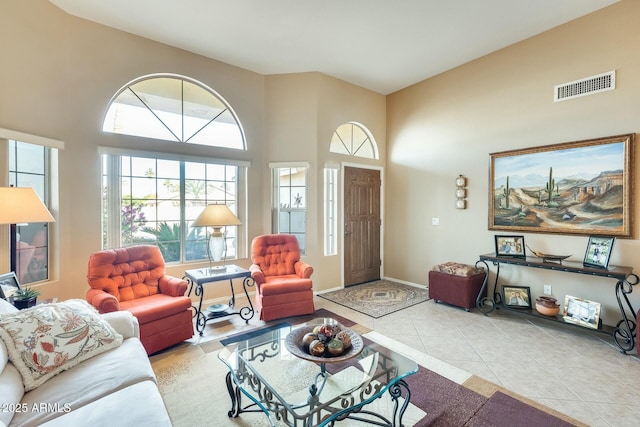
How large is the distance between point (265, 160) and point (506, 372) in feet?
12.5

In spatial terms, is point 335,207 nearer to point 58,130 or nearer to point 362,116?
point 362,116

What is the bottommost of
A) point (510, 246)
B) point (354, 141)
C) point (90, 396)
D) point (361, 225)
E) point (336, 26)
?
point (90, 396)

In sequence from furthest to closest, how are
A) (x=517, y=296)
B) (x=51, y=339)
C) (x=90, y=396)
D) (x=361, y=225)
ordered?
(x=361, y=225), (x=517, y=296), (x=51, y=339), (x=90, y=396)

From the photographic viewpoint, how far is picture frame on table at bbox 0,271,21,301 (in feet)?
6.66

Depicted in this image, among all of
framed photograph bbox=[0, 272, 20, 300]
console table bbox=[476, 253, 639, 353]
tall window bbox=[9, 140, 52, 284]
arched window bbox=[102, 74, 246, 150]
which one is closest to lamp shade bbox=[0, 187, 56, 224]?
framed photograph bbox=[0, 272, 20, 300]

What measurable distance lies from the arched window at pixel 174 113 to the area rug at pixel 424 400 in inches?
105

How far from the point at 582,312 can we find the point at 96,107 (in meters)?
5.60

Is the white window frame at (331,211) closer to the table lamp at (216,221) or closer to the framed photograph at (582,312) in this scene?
the table lamp at (216,221)

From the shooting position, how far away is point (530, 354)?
8.57 ft

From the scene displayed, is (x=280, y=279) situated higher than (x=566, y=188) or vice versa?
(x=566, y=188)

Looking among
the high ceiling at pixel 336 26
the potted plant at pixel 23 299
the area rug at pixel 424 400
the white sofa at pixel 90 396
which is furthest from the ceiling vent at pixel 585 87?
the potted plant at pixel 23 299

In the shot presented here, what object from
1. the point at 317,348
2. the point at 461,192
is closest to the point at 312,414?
the point at 317,348

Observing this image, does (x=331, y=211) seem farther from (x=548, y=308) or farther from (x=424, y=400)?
(x=424, y=400)

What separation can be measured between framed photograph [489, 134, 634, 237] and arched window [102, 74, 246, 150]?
366 cm
